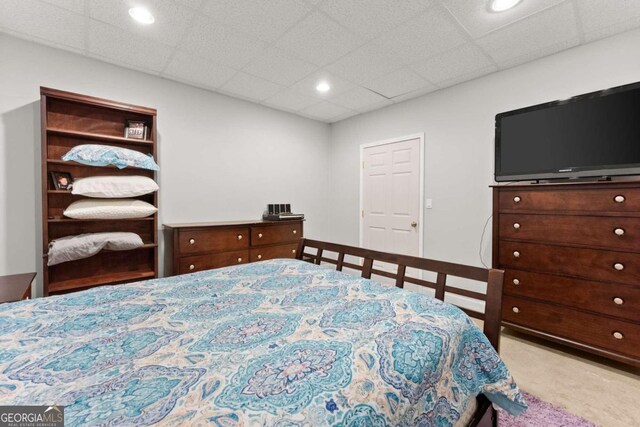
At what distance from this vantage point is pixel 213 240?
9.89ft

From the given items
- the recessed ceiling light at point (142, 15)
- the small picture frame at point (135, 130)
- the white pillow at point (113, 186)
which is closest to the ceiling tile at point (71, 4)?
the recessed ceiling light at point (142, 15)

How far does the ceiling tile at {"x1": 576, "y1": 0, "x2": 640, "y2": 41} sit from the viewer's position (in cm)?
189

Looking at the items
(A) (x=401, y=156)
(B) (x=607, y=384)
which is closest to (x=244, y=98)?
(A) (x=401, y=156)

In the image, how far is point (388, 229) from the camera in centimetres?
396

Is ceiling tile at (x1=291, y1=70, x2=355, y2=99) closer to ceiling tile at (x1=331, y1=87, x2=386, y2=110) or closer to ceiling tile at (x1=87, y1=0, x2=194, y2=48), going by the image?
ceiling tile at (x1=331, y1=87, x2=386, y2=110)

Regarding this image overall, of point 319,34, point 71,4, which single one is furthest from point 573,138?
point 71,4

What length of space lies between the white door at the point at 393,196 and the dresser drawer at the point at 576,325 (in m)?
1.35

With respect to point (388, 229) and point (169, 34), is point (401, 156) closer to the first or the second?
point (388, 229)

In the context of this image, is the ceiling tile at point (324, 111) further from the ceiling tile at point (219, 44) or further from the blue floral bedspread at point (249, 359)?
the blue floral bedspread at point (249, 359)

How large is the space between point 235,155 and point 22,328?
113 inches

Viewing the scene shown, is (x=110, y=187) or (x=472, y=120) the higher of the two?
(x=472, y=120)

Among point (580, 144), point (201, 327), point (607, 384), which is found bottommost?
point (607, 384)

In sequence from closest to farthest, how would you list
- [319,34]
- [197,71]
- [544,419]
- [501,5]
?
[544,419], [501,5], [319,34], [197,71]

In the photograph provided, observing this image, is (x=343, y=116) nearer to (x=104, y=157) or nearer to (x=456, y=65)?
(x=456, y=65)
